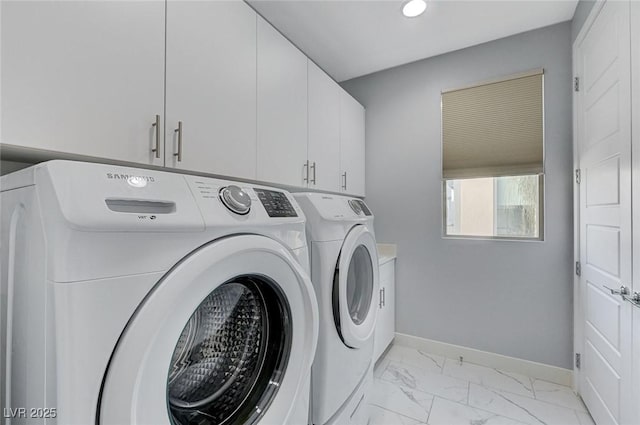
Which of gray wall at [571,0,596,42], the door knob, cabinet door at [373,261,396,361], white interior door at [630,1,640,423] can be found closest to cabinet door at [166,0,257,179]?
cabinet door at [373,261,396,361]

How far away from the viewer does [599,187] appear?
1475mm

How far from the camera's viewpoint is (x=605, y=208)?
142cm

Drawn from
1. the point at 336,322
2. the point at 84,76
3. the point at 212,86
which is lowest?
the point at 336,322

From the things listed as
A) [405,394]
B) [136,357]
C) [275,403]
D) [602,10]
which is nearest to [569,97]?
[602,10]

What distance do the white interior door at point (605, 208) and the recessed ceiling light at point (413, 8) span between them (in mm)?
868

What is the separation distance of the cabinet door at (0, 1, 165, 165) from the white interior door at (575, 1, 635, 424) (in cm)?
192

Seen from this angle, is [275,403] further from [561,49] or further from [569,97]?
[561,49]

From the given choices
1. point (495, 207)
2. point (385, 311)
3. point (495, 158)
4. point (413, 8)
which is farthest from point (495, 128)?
point (385, 311)

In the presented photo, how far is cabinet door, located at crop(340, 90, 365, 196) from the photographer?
7.31 ft

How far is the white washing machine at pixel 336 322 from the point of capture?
1092 mm

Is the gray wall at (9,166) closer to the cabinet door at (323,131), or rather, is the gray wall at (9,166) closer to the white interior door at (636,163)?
the cabinet door at (323,131)

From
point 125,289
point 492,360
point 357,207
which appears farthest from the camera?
point 492,360

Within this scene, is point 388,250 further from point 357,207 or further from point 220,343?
point 220,343

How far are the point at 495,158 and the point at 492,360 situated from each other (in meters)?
1.53
